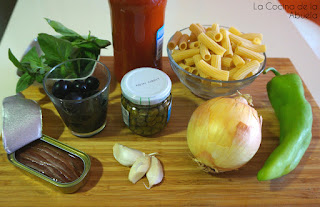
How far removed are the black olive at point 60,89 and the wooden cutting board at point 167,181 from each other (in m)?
0.12

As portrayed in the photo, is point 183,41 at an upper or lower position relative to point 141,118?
upper

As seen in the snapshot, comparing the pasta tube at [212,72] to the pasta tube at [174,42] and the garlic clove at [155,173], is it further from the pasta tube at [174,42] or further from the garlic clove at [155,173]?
the garlic clove at [155,173]

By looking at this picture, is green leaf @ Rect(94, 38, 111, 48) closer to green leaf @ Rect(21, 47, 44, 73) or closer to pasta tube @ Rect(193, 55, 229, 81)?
green leaf @ Rect(21, 47, 44, 73)

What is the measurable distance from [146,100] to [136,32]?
0.24 m

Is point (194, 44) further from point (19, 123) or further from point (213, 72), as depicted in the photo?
point (19, 123)

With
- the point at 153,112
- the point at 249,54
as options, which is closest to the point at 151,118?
the point at 153,112

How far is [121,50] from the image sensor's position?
33.1 inches

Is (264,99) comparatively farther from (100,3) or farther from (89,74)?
(100,3)

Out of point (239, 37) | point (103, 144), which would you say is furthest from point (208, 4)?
point (103, 144)

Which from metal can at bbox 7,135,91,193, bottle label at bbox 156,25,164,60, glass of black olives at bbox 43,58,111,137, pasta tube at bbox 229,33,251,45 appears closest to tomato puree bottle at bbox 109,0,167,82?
bottle label at bbox 156,25,164,60

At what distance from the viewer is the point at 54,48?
0.81 m

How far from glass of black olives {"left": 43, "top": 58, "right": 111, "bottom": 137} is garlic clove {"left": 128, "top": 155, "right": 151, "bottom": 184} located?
17 cm

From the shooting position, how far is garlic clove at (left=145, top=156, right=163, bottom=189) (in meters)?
0.65

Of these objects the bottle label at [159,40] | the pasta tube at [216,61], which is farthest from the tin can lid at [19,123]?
the pasta tube at [216,61]
